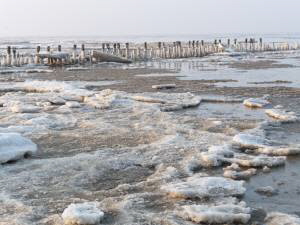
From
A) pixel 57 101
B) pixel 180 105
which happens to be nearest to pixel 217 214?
pixel 180 105

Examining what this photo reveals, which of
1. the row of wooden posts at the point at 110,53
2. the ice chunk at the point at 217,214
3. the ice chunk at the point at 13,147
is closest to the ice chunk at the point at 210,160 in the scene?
the ice chunk at the point at 217,214

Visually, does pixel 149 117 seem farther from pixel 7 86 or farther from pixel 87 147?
pixel 7 86

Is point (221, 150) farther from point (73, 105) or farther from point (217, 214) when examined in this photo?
point (73, 105)

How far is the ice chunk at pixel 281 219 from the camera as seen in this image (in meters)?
5.66

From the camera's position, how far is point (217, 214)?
5.80 meters

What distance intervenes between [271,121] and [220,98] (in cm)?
488

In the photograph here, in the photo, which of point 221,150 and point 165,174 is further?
point 221,150

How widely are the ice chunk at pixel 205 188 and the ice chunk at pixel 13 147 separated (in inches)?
120

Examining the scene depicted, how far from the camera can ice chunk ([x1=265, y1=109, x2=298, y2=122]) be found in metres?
12.5

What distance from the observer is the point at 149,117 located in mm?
13172

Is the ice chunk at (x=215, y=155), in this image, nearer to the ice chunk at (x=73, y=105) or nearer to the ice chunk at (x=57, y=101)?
the ice chunk at (x=73, y=105)

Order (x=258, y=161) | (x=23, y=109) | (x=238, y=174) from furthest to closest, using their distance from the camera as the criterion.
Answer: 1. (x=23, y=109)
2. (x=258, y=161)
3. (x=238, y=174)

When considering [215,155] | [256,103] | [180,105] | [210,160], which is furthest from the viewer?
[256,103]

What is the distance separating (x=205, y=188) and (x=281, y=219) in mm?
1313
